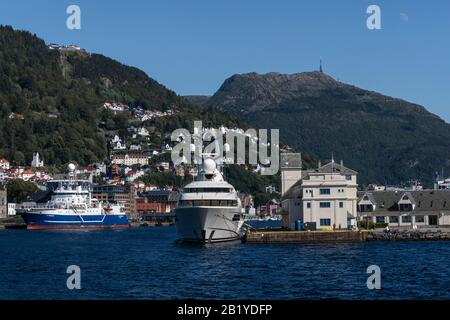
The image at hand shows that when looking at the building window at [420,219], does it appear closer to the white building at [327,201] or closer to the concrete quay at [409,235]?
the concrete quay at [409,235]

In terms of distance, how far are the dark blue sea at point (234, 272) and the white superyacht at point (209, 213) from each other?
3.00 meters

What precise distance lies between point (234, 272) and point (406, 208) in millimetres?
42985

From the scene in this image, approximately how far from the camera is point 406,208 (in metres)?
91.7

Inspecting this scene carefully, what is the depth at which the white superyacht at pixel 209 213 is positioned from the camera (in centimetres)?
8000

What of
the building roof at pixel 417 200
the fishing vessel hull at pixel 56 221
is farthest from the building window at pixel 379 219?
the fishing vessel hull at pixel 56 221

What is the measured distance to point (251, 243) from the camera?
8138 cm

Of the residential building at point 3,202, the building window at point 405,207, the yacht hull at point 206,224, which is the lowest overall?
the yacht hull at point 206,224

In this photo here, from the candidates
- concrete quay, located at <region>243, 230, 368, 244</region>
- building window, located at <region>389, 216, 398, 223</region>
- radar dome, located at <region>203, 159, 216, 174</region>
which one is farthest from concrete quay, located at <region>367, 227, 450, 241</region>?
radar dome, located at <region>203, 159, 216, 174</region>

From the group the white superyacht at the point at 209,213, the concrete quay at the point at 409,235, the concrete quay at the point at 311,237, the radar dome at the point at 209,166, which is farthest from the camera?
the radar dome at the point at 209,166

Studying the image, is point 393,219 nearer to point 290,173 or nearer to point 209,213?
point 290,173

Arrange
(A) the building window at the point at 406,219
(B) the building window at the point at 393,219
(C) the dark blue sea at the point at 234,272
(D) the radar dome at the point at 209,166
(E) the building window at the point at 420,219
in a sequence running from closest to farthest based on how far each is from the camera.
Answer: (C) the dark blue sea at the point at 234,272
(D) the radar dome at the point at 209,166
(A) the building window at the point at 406,219
(B) the building window at the point at 393,219
(E) the building window at the point at 420,219
